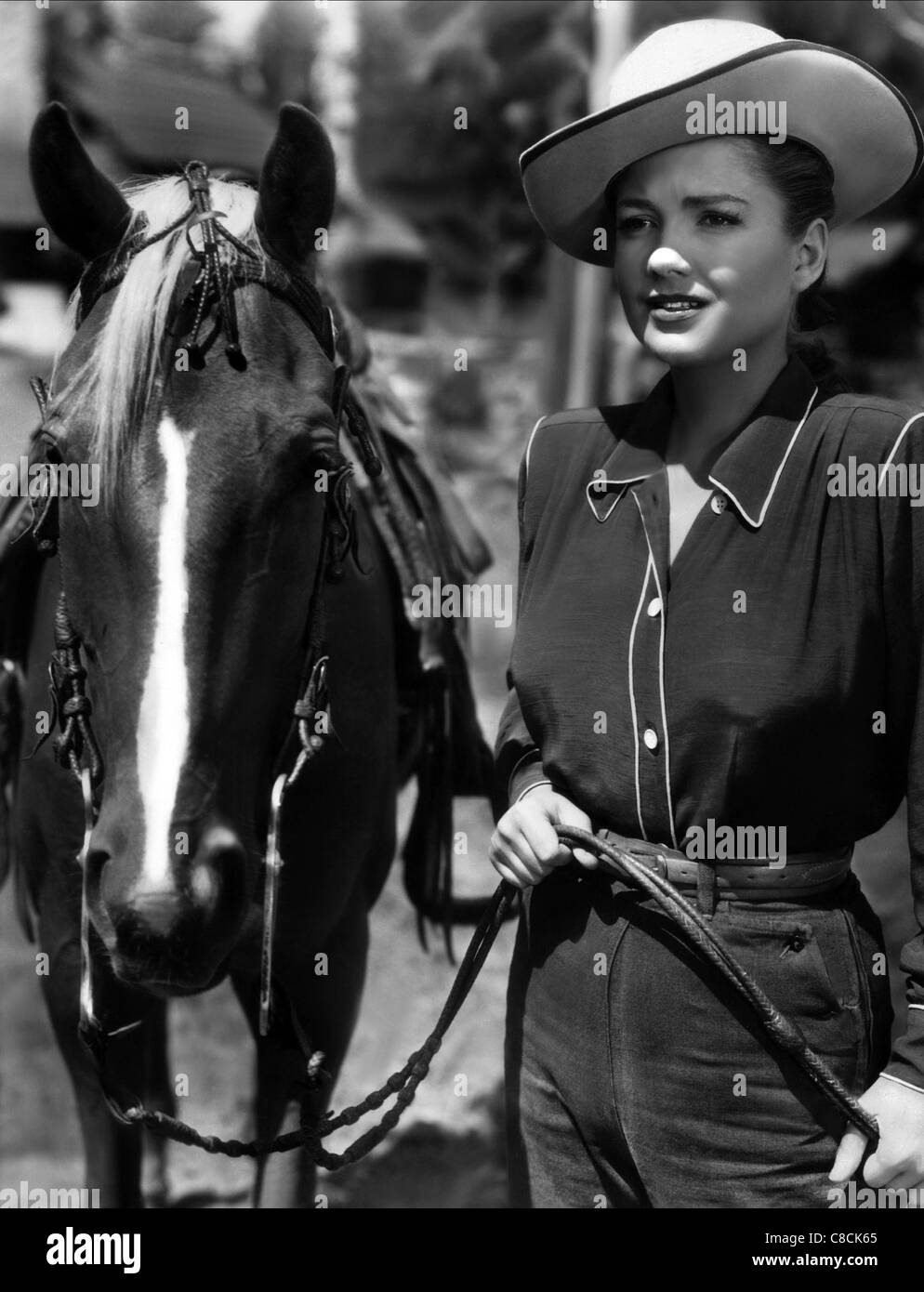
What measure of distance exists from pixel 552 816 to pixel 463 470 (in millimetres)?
8975

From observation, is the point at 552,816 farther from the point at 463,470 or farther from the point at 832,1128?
the point at 463,470

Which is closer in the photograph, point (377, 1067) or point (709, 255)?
point (709, 255)

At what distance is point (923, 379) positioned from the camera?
783 cm

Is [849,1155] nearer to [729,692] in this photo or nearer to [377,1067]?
[729,692]

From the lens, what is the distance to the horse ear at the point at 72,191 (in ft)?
5.97

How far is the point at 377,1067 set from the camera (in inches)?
162

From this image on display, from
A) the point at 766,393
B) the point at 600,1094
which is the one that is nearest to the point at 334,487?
the point at 766,393

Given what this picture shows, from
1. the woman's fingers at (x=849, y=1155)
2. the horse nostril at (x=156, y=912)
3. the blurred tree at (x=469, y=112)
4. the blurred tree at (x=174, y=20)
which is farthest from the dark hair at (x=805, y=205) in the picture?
the blurred tree at (x=174, y=20)

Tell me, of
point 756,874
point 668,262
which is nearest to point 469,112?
point 668,262

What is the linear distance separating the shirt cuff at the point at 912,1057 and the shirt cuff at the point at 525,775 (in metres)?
0.56

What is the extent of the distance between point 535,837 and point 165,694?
511 millimetres

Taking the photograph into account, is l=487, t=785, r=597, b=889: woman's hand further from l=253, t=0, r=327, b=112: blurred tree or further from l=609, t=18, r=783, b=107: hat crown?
l=253, t=0, r=327, b=112: blurred tree

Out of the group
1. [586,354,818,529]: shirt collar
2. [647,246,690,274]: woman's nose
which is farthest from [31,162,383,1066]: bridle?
[647,246,690,274]: woman's nose

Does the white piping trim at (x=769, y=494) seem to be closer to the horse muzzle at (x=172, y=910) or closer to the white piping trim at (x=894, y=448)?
the white piping trim at (x=894, y=448)
